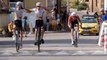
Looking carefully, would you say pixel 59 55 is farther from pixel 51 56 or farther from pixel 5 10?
pixel 5 10

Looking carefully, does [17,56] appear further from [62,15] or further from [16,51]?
[62,15]

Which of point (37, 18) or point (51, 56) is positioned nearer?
point (51, 56)

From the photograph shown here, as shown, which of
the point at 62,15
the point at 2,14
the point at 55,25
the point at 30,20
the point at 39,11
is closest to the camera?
the point at 39,11

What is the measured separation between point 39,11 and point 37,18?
32 centimetres

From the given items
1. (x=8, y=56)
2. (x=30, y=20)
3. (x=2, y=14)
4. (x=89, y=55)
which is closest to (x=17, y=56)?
(x=8, y=56)

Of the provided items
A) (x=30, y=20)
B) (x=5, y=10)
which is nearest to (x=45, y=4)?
(x=30, y=20)

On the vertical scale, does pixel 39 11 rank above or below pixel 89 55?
above

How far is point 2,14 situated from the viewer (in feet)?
109

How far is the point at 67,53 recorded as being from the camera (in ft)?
61.2

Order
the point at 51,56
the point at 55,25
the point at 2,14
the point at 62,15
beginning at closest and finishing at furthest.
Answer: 1. the point at 51,56
2. the point at 2,14
3. the point at 55,25
4. the point at 62,15

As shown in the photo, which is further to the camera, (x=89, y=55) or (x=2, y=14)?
(x=2, y=14)

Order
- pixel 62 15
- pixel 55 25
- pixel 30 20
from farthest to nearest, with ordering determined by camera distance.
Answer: pixel 62 15 < pixel 55 25 < pixel 30 20

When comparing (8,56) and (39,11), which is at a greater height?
(39,11)

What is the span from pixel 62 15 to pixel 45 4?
95.2 inches
